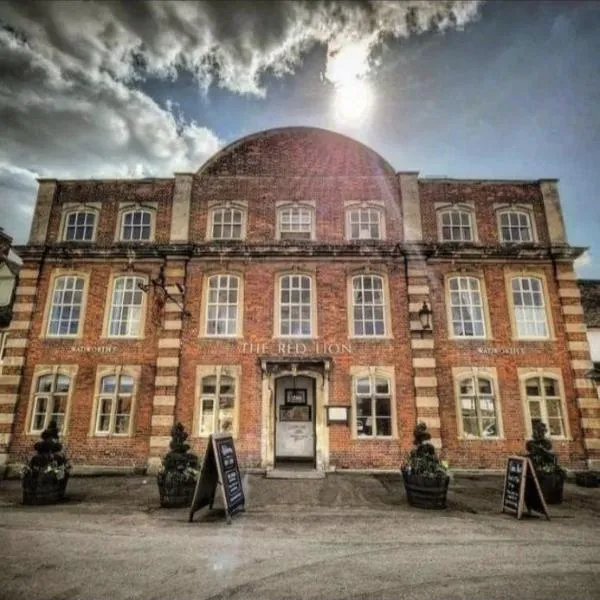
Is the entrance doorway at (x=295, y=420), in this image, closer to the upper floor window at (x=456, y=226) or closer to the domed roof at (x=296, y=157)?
the upper floor window at (x=456, y=226)

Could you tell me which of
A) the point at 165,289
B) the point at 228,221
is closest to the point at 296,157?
the point at 228,221

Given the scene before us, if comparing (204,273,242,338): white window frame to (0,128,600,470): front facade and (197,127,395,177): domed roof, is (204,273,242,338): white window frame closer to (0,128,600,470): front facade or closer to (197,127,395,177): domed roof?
(0,128,600,470): front facade

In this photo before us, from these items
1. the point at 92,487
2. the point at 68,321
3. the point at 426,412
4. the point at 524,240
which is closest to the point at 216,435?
the point at 92,487

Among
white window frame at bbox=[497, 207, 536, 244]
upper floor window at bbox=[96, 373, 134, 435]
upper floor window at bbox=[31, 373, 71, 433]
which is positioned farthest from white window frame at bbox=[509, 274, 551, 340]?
upper floor window at bbox=[31, 373, 71, 433]

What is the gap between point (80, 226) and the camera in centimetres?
1484

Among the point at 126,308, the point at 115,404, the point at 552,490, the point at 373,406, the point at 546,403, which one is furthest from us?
the point at 126,308

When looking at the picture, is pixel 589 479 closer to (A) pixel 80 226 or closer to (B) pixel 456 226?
(B) pixel 456 226

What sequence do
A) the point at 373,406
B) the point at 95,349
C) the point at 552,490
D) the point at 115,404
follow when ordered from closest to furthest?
the point at 552,490 < the point at 373,406 < the point at 115,404 < the point at 95,349

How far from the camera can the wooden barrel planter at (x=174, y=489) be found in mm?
8297

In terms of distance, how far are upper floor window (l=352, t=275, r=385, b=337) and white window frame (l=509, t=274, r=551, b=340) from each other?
4.77 metres

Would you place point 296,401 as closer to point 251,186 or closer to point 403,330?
point 403,330

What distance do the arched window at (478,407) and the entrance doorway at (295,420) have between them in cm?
521

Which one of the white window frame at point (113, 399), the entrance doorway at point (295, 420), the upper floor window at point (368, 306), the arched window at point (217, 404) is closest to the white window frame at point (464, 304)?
the upper floor window at point (368, 306)

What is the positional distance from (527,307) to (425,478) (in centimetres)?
851
